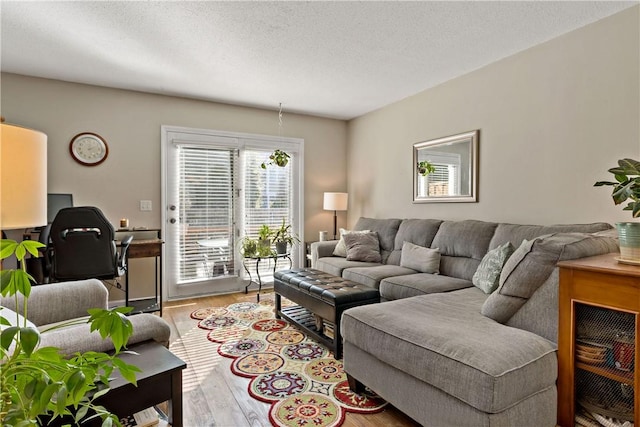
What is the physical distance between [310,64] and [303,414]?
2808mm

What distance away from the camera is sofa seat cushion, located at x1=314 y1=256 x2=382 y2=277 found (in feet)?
12.1

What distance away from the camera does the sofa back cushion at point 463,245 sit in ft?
10.0

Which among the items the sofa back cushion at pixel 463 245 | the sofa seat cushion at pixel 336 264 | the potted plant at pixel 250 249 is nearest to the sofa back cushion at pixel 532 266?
the sofa back cushion at pixel 463 245

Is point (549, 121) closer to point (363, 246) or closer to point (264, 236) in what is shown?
point (363, 246)

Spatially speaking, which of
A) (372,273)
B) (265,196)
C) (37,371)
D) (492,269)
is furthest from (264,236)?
(37,371)

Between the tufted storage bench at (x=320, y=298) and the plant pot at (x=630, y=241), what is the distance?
1.53 metres

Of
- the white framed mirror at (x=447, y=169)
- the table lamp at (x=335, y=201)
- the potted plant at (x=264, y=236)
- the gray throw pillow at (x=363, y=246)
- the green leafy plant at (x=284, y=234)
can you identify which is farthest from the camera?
the table lamp at (x=335, y=201)

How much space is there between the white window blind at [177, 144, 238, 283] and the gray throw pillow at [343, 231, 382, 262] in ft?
5.19

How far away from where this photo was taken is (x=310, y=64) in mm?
3240

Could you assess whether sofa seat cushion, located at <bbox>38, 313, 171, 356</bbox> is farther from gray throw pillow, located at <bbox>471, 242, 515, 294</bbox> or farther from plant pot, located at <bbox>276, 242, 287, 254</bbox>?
plant pot, located at <bbox>276, 242, 287, 254</bbox>

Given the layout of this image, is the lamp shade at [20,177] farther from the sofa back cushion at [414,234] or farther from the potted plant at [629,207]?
the sofa back cushion at [414,234]

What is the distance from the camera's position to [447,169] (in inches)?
148

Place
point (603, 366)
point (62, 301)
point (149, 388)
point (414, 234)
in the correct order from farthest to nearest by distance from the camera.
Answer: point (414, 234) → point (62, 301) → point (603, 366) → point (149, 388)

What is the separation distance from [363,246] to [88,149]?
316 cm
